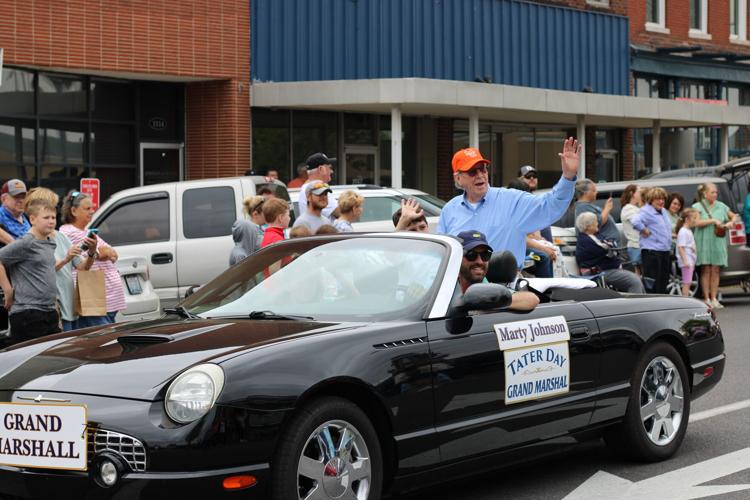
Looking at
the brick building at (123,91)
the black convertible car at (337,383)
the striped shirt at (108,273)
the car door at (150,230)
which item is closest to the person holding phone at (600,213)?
the car door at (150,230)

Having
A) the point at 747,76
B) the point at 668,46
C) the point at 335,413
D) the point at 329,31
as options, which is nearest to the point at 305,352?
the point at 335,413

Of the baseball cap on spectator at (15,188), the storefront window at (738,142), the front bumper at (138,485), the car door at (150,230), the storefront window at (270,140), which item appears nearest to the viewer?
the front bumper at (138,485)

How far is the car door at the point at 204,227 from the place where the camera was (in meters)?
13.6

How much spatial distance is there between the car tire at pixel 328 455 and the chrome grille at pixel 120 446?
0.54m

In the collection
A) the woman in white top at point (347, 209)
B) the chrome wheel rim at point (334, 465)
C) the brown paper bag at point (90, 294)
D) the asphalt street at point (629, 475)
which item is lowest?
the asphalt street at point (629, 475)

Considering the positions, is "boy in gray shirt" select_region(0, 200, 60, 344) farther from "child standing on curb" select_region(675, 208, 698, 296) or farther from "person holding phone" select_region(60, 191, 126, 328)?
"child standing on curb" select_region(675, 208, 698, 296)

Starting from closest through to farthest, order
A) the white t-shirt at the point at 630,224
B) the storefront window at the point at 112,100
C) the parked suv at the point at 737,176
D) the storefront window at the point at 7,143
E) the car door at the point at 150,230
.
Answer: the car door at the point at 150,230 < the white t-shirt at the point at 630,224 < the parked suv at the point at 737,176 < the storefront window at the point at 7,143 < the storefront window at the point at 112,100

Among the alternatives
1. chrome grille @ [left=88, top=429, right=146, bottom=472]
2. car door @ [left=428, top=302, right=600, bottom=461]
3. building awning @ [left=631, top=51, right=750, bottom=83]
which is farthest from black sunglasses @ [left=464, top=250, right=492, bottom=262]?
building awning @ [left=631, top=51, right=750, bottom=83]

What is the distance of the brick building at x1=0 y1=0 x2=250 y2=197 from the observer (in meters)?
20.2

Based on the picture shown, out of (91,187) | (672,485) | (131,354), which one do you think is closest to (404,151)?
(91,187)

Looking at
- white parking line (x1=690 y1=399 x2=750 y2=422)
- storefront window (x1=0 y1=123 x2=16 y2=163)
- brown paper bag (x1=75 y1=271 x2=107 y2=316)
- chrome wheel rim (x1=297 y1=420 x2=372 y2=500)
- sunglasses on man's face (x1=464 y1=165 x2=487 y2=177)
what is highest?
storefront window (x1=0 y1=123 x2=16 y2=163)

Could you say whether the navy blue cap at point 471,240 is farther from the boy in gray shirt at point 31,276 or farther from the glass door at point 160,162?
the glass door at point 160,162

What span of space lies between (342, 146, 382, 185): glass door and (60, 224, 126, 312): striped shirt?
1542 cm

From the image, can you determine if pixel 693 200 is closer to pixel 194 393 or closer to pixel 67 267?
pixel 67 267
